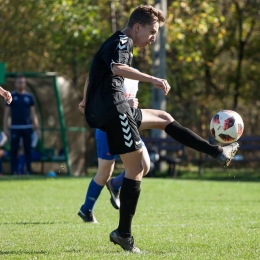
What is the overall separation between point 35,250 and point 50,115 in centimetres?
1520

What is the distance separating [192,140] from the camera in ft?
21.7

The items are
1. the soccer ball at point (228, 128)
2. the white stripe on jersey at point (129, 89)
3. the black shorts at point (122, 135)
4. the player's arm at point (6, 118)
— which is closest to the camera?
the black shorts at point (122, 135)

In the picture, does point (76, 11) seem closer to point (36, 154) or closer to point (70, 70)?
point (36, 154)

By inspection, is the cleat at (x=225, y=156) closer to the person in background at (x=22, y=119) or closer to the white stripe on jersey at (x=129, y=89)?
the white stripe on jersey at (x=129, y=89)

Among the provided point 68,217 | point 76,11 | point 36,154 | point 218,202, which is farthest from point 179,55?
point 68,217

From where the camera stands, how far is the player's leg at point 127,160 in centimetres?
623

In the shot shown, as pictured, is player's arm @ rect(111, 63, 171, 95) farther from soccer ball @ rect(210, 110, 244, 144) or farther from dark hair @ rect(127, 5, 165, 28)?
soccer ball @ rect(210, 110, 244, 144)

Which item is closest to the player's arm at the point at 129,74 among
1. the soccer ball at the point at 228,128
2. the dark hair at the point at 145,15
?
the dark hair at the point at 145,15

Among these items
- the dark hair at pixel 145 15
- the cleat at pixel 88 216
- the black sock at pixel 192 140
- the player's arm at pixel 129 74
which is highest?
the dark hair at pixel 145 15

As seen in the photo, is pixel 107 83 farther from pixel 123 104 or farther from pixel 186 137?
pixel 186 137

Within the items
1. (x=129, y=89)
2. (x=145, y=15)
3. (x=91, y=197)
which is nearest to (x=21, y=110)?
(x=91, y=197)

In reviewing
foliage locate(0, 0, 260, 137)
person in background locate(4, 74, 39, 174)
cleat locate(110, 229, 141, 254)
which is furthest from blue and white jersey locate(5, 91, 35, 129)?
cleat locate(110, 229, 141, 254)

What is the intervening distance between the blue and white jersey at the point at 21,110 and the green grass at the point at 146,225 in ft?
9.82

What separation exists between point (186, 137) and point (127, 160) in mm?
593
